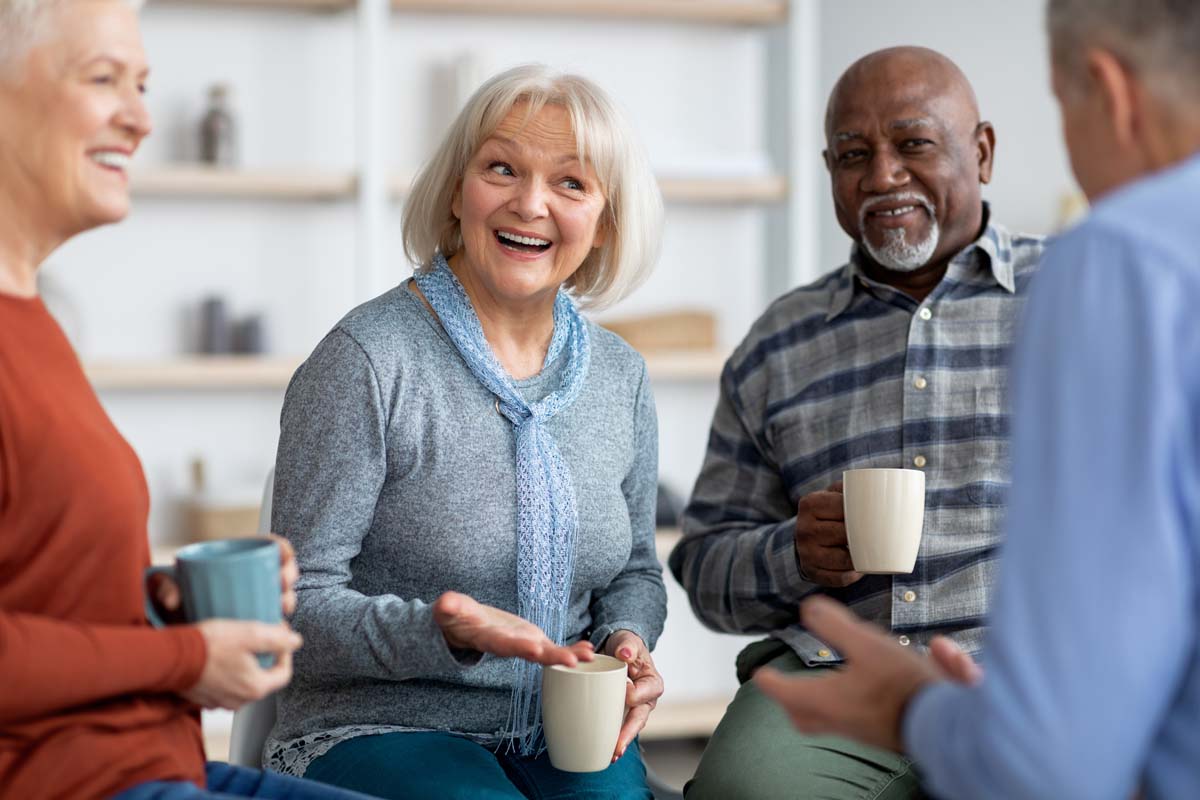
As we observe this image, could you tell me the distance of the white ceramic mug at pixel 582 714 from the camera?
1469 mm

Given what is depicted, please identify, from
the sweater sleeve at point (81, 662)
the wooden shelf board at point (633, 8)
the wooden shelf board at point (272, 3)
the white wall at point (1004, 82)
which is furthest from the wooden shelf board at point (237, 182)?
the sweater sleeve at point (81, 662)

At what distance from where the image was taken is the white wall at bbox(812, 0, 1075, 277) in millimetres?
3947

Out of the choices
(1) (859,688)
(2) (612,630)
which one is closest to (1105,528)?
(1) (859,688)

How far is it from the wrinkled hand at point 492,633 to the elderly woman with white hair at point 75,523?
0.87ft

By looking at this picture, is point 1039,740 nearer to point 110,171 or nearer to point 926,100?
point 110,171

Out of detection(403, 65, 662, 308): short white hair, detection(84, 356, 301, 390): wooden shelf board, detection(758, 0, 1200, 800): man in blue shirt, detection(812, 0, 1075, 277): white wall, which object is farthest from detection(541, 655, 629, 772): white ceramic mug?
detection(812, 0, 1075, 277): white wall

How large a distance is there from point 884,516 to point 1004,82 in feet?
9.13

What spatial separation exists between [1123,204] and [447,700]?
110 cm

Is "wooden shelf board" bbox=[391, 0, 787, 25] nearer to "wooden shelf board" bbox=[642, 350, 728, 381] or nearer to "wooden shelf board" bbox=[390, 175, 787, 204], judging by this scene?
"wooden shelf board" bbox=[390, 175, 787, 204]

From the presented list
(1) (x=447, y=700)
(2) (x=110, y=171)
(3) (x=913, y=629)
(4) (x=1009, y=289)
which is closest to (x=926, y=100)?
(4) (x=1009, y=289)

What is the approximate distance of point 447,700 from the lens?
169 cm

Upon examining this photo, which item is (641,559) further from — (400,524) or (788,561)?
(400,524)

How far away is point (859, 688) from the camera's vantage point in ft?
3.31

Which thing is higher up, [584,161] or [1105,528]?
[584,161]
